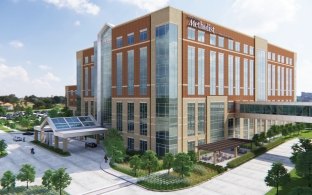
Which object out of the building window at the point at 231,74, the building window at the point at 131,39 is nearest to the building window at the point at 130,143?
the building window at the point at 131,39

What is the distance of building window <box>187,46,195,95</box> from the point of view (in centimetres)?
4788

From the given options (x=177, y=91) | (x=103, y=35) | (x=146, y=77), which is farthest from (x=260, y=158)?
(x=103, y=35)

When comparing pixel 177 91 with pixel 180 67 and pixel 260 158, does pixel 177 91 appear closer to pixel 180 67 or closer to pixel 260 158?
pixel 180 67

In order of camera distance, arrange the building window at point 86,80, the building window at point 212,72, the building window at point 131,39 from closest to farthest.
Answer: the building window at point 131,39
the building window at point 212,72
the building window at point 86,80

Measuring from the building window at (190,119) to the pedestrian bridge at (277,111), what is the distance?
50.8 ft

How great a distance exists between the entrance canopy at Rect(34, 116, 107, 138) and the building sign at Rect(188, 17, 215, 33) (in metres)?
29.0

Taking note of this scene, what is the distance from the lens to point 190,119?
157 ft

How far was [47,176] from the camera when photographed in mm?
29438

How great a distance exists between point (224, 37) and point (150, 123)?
25.0 meters

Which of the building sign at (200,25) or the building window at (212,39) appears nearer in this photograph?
the building sign at (200,25)

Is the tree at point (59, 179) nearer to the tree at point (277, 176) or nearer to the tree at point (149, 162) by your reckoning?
the tree at point (149, 162)

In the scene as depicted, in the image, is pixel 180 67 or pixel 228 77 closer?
pixel 180 67

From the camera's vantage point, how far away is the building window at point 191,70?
47875mm

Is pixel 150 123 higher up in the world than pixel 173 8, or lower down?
lower down
